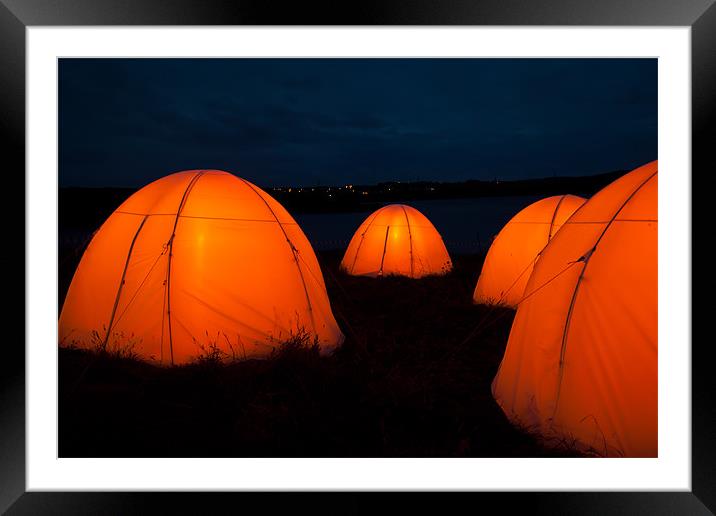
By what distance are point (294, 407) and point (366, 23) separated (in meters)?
2.58

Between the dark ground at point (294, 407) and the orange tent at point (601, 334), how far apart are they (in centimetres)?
25

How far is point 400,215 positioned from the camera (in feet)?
33.2

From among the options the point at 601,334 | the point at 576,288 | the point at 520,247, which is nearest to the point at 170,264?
the point at 576,288

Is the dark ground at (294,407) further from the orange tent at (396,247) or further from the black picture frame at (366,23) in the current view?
the orange tent at (396,247)

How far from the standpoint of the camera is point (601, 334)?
95.2 inches

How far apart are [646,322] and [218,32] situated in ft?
9.15

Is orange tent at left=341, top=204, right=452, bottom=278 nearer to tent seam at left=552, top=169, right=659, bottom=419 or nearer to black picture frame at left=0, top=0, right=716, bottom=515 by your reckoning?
tent seam at left=552, top=169, right=659, bottom=419

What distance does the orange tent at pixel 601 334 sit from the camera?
2270 millimetres

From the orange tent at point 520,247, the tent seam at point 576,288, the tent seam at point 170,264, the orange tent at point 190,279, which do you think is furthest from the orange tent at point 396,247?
the tent seam at point 576,288

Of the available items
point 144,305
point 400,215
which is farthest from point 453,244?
point 144,305

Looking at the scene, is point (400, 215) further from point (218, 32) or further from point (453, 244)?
point (218, 32)

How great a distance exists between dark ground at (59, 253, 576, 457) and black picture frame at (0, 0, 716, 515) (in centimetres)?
63

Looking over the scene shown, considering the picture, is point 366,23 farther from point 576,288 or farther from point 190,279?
point 190,279

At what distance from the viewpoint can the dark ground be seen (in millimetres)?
2719
